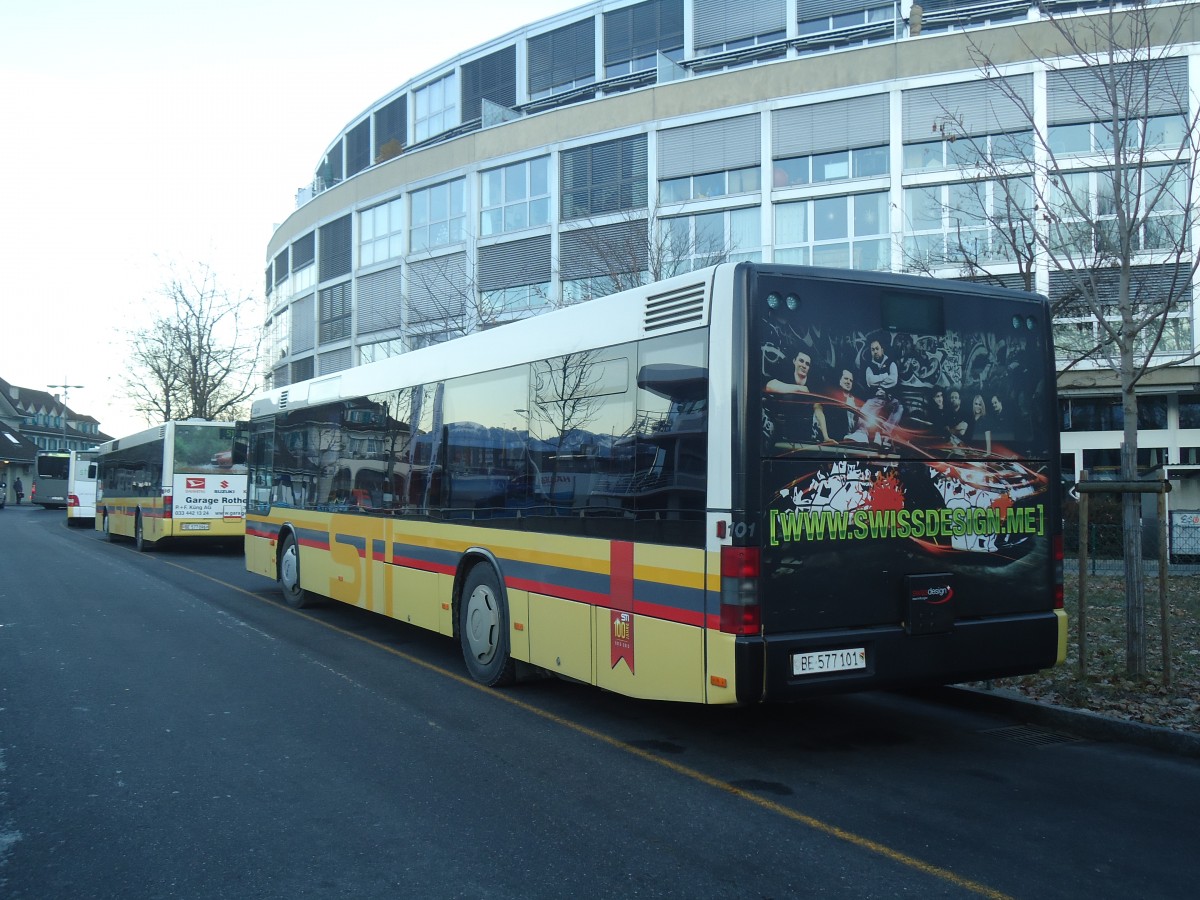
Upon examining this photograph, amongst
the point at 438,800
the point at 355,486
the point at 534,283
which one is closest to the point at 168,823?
the point at 438,800

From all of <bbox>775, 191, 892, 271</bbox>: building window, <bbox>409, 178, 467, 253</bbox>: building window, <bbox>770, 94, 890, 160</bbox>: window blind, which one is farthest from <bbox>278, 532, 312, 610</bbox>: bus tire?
<bbox>409, 178, 467, 253</bbox>: building window

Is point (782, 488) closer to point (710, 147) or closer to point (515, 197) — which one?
point (710, 147)

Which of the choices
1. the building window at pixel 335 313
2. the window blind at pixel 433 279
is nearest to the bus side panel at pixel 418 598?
the window blind at pixel 433 279

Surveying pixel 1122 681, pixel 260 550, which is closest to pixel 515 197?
pixel 260 550

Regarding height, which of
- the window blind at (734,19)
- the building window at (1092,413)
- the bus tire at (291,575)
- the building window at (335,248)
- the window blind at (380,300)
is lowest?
the bus tire at (291,575)

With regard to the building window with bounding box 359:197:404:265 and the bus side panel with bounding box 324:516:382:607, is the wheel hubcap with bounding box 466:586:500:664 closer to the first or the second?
the bus side panel with bounding box 324:516:382:607

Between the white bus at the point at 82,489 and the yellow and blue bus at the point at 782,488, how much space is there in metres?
39.4

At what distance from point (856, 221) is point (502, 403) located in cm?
2268

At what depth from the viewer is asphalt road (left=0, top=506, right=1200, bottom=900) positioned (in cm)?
425

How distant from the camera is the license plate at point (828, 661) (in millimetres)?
5652

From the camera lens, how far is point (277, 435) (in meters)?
13.8

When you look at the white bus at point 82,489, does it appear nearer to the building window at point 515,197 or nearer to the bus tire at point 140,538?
the bus tire at point 140,538

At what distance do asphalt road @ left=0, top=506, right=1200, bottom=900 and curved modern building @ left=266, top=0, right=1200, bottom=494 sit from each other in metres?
11.9

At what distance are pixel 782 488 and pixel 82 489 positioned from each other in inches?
1761
